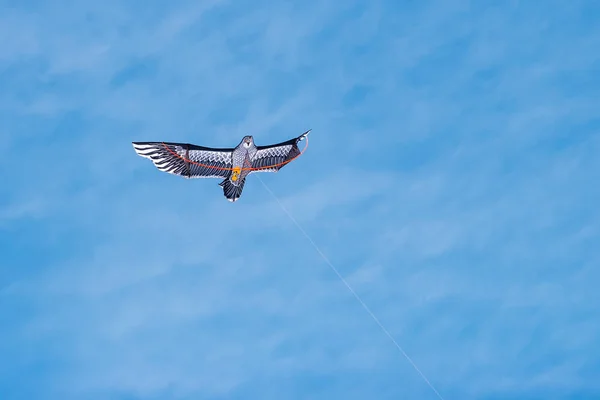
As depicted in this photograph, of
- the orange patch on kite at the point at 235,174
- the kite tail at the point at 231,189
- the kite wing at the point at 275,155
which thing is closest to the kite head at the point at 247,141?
the kite wing at the point at 275,155

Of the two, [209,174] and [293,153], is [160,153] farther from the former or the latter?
[293,153]

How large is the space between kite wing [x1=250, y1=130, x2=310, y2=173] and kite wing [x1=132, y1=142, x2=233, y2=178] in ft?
9.35

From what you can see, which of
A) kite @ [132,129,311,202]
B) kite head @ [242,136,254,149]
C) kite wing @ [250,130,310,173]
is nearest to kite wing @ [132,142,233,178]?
kite @ [132,129,311,202]

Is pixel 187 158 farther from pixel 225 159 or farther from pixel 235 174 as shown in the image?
pixel 235 174

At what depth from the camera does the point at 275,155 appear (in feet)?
342

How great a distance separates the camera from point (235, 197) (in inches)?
4082

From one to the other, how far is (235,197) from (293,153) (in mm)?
6467

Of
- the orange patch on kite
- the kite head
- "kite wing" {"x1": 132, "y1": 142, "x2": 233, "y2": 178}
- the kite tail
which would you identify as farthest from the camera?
the kite tail

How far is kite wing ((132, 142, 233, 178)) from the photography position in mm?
99438

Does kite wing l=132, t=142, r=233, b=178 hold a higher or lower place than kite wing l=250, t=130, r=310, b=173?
lower

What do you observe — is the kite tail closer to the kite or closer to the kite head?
the kite

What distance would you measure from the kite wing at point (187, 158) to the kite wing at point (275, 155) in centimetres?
285

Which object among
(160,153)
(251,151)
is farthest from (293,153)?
(160,153)

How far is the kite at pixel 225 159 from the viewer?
99.9 m
